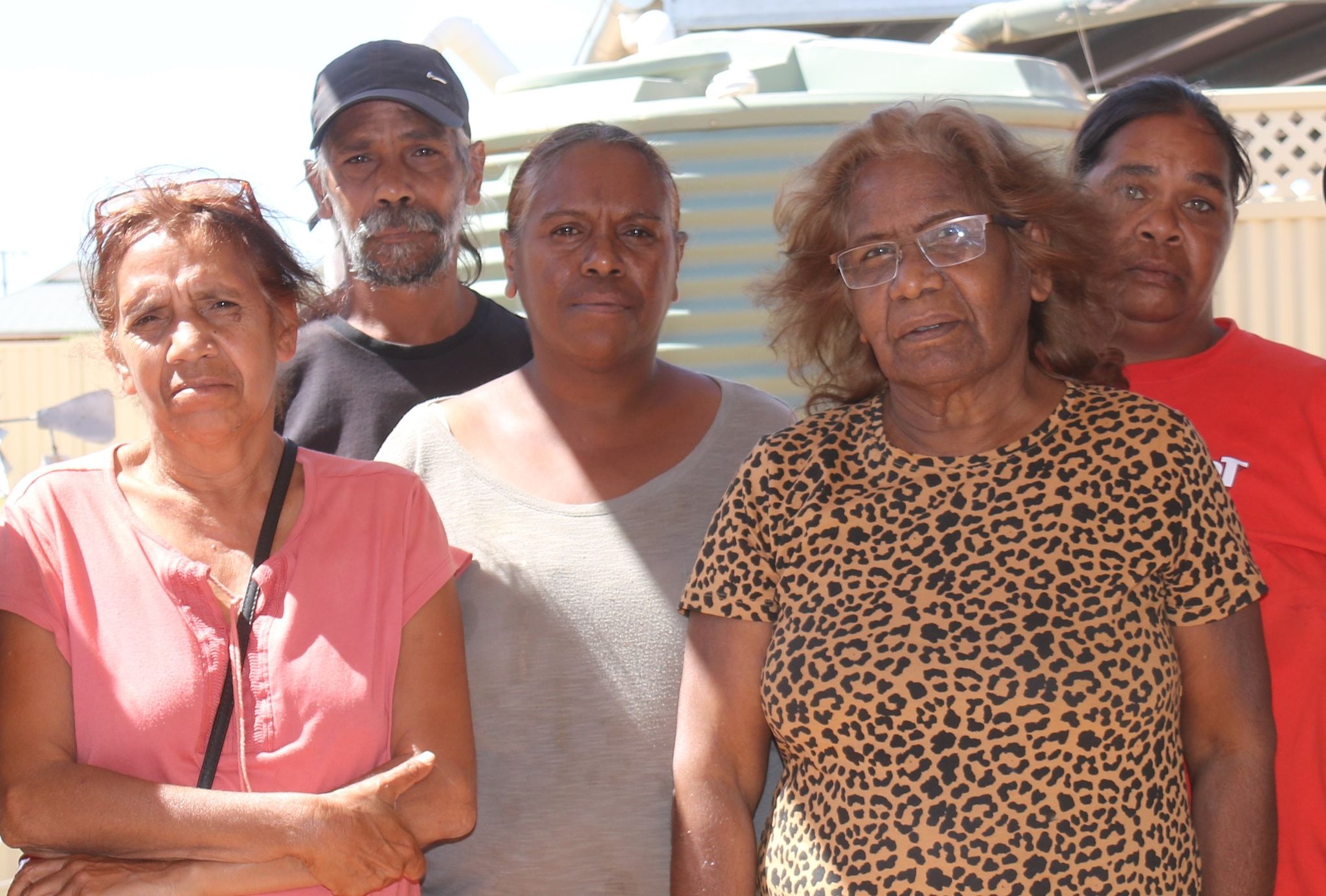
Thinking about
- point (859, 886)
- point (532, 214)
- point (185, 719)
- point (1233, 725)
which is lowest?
point (859, 886)

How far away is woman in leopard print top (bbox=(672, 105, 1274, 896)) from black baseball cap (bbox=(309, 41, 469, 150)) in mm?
1219

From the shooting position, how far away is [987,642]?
71.2 inches

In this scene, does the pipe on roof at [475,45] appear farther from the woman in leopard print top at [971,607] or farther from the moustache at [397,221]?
the woman in leopard print top at [971,607]

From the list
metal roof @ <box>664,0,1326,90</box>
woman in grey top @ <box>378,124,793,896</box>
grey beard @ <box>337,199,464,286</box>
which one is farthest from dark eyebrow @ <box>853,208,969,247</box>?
metal roof @ <box>664,0,1326,90</box>

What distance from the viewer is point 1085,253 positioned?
6.98 ft

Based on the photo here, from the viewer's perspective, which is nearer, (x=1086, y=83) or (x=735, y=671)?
(x=735, y=671)

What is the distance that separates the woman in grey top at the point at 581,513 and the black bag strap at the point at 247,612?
31cm

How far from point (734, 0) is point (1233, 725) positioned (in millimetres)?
6954

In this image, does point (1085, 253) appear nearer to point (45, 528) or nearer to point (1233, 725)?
point (1233, 725)

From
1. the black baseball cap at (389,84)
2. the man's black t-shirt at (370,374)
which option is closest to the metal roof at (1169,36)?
the black baseball cap at (389,84)

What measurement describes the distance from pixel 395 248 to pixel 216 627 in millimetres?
1241

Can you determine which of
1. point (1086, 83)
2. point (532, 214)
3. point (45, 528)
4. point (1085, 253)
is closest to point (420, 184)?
point (532, 214)

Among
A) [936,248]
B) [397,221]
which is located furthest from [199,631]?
[397,221]

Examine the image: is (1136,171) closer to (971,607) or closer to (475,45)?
(971,607)
